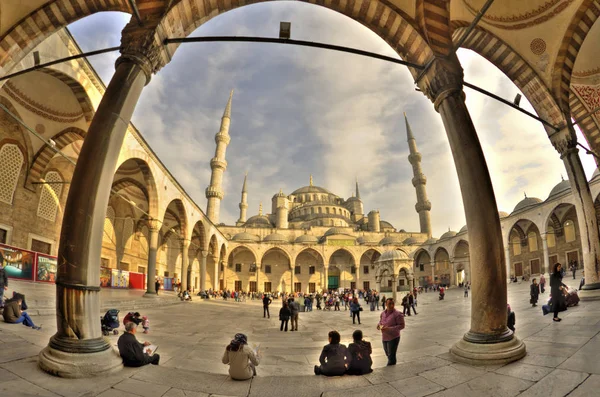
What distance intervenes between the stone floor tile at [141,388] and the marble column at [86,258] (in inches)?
13.6

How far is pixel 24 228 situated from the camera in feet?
40.9

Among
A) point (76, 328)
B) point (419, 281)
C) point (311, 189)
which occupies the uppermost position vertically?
point (311, 189)

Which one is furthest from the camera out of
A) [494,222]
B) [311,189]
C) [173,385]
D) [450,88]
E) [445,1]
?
[311,189]

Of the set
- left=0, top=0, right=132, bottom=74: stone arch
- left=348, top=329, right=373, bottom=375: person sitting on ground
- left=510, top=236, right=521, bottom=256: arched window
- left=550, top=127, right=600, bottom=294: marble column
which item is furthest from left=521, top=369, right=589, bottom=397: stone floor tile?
left=510, top=236, right=521, bottom=256: arched window

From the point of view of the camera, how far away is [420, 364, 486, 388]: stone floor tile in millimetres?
2766

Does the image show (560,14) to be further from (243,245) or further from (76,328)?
(243,245)

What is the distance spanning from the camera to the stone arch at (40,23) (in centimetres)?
508

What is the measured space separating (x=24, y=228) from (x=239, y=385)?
1402 centimetres

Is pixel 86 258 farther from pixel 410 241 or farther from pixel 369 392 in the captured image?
pixel 410 241

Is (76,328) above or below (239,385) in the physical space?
above

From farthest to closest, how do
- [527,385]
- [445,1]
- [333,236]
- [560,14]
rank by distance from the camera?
1. [333,236]
2. [560,14]
3. [445,1]
4. [527,385]

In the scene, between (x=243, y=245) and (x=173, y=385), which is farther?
(x=243, y=245)

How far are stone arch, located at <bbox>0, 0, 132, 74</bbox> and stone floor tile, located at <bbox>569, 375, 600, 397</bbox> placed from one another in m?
6.95

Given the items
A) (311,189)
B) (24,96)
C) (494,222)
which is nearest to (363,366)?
(494,222)
